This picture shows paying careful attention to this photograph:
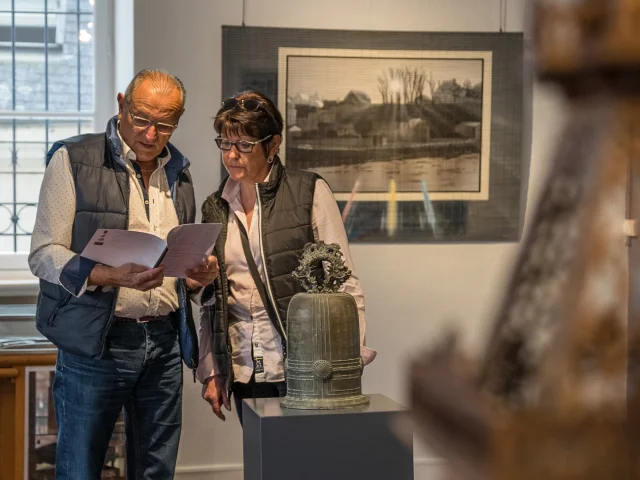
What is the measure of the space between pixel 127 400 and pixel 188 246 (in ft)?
1.99

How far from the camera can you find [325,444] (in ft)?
8.86

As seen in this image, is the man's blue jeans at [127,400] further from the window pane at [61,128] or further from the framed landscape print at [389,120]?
the window pane at [61,128]

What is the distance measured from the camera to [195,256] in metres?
2.81

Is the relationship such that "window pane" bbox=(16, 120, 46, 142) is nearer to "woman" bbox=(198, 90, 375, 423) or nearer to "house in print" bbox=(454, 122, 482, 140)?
"house in print" bbox=(454, 122, 482, 140)

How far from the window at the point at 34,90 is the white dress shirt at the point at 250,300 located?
2.29m

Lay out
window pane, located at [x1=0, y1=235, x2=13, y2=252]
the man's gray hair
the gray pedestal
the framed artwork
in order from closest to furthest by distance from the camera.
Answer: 1. the gray pedestal
2. the man's gray hair
3. the framed artwork
4. window pane, located at [x1=0, y1=235, x2=13, y2=252]

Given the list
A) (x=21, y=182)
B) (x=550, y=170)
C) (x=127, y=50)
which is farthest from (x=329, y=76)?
(x=550, y=170)

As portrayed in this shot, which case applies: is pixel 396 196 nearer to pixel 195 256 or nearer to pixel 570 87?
pixel 195 256

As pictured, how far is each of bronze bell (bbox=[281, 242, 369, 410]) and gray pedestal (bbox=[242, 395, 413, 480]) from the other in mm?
47

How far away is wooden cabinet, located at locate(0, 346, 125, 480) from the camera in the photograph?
4223 millimetres

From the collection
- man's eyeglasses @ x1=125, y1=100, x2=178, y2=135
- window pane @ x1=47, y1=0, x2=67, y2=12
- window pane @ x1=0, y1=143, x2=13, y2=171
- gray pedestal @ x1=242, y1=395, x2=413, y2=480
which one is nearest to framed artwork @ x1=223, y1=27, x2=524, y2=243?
window pane @ x1=47, y1=0, x2=67, y2=12

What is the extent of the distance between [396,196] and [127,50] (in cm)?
142

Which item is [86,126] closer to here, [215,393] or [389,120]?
[389,120]

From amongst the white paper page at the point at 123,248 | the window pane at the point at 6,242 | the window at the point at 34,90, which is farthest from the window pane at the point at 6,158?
the white paper page at the point at 123,248
